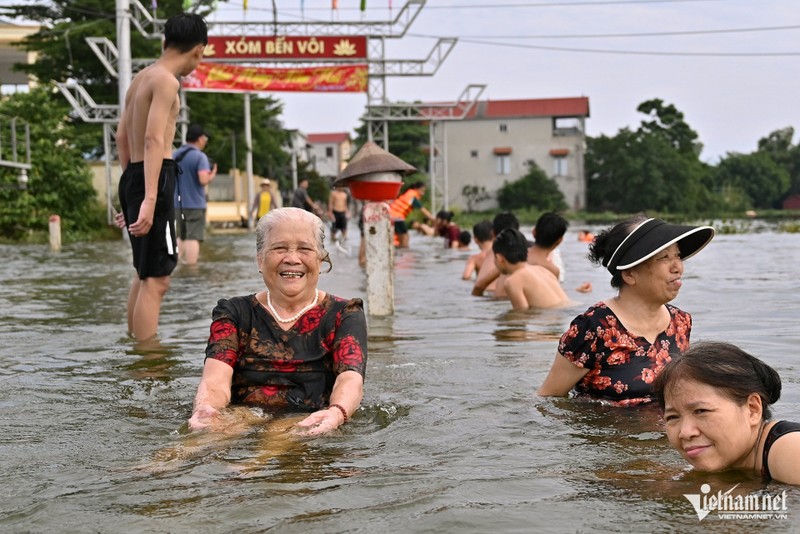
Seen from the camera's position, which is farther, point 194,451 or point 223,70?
point 223,70

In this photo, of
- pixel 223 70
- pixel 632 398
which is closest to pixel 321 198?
pixel 223 70

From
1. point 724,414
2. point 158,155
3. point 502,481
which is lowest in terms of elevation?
point 502,481

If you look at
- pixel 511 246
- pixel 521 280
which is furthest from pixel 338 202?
pixel 511 246

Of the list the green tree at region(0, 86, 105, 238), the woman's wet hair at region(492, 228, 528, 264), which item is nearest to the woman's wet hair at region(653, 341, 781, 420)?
the woman's wet hair at region(492, 228, 528, 264)

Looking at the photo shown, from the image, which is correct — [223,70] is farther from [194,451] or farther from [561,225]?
[194,451]

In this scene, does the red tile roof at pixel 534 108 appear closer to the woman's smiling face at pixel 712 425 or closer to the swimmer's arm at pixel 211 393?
the swimmer's arm at pixel 211 393

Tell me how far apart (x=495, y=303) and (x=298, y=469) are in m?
6.28

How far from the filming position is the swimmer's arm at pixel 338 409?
160 inches

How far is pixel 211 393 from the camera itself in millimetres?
4336

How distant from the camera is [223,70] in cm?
3478

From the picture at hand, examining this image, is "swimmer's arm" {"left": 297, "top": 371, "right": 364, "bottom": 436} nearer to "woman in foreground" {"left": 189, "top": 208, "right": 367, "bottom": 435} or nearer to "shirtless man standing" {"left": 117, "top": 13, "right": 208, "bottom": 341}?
"woman in foreground" {"left": 189, "top": 208, "right": 367, "bottom": 435}

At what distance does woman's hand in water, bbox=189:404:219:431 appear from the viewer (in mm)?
4129

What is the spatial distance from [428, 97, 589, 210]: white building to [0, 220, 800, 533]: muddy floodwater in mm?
71448

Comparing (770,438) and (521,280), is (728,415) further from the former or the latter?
(521,280)
